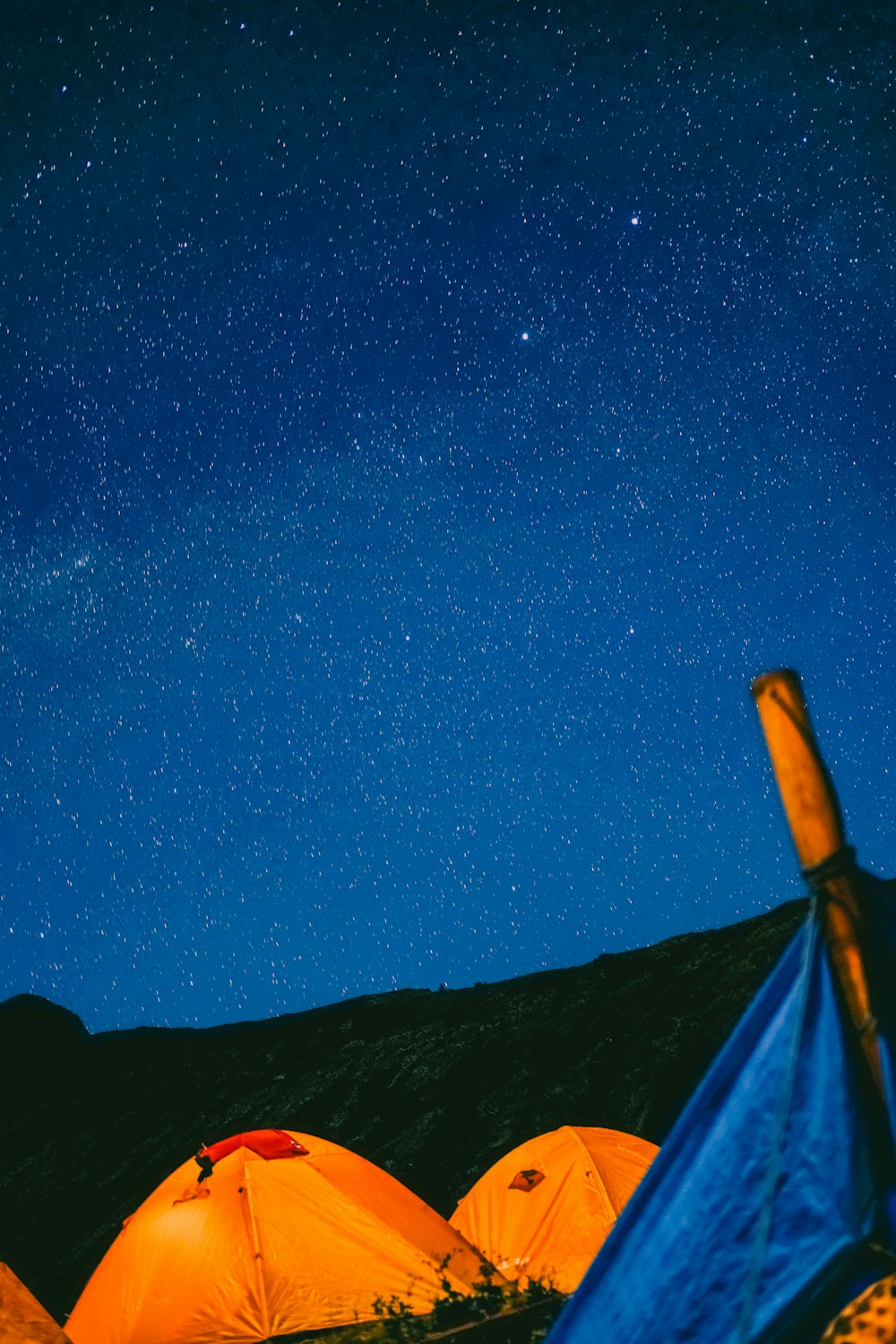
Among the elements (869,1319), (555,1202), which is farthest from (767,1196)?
(555,1202)

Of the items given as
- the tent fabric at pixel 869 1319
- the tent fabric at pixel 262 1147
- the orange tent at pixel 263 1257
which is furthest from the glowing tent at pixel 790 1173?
the tent fabric at pixel 262 1147

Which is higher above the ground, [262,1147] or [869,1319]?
[869,1319]

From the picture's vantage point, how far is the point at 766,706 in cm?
273

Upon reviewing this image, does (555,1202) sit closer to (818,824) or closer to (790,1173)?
(790,1173)

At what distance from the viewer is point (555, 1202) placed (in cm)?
1341

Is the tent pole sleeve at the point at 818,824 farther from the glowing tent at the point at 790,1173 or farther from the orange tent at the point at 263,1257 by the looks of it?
the orange tent at the point at 263,1257

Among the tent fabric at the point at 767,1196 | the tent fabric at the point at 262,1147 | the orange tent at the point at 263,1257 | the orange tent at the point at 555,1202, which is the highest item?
the tent fabric at the point at 767,1196

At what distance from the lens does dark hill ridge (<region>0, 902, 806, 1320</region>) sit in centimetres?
2686

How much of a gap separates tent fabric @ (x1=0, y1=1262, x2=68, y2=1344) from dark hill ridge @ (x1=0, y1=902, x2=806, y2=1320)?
17.7 metres

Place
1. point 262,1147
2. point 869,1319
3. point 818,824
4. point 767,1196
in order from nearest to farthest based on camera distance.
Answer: point 869,1319 → point 767,1196 → point 818,824 → point 262,1147

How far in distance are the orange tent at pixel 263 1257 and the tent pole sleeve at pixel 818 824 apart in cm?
836

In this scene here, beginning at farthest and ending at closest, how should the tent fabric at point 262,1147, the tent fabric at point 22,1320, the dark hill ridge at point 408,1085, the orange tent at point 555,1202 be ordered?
the dark hill ridge at point 408,1085 < the orange tent at point 555,1202 < the tent fabric at point 262,1147 < the tent fabric at point 22,1320

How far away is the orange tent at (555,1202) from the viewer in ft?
41.3

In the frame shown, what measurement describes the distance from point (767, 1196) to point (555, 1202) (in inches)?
498
